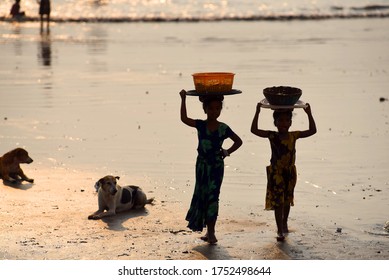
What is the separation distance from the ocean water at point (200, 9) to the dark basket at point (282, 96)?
3537 cm

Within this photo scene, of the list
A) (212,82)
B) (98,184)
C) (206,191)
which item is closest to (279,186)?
(206,191)

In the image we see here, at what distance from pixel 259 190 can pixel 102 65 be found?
14109 millimetres

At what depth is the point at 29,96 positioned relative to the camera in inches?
755

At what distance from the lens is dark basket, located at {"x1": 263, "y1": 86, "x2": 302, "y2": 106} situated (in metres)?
9.15

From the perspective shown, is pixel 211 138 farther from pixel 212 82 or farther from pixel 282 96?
pixel 282 96

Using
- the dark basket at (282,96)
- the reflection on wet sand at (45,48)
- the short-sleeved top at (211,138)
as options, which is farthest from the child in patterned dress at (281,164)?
the reflection on wet sand at (45,48)

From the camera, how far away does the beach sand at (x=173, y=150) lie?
367 inches

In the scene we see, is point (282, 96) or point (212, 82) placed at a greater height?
point (212, 82)

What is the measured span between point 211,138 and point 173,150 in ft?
15.3

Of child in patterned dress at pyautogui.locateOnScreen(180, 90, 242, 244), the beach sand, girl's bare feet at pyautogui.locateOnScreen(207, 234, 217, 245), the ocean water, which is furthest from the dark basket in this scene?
the ocean water

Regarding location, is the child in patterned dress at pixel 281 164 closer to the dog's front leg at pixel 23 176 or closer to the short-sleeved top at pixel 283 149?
the short-sleeved top at pixel 283 149

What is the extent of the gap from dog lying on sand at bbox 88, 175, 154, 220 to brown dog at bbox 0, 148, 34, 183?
176 cm

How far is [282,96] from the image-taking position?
9.14 m
